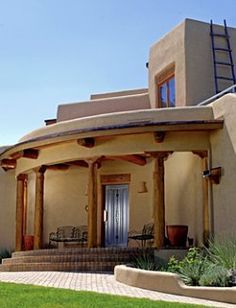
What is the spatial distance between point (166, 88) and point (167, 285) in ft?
31.5

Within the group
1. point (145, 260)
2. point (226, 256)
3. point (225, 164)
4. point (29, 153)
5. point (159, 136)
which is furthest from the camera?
point (29, 153)

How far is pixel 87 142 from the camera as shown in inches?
577

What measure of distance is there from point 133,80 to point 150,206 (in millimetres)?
7178

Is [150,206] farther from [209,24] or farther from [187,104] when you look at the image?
[209,24]

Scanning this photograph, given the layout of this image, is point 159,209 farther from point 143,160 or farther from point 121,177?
point 121,177

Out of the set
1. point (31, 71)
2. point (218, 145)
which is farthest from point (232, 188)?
point (31, 71)

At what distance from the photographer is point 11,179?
64.8 feet

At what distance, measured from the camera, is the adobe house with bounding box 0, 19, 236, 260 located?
1361 centimetres

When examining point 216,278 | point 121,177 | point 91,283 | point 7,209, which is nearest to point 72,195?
point 121,177

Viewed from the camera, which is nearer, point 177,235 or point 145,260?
point 145,260

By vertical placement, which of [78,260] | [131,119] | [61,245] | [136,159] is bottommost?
[78,260]

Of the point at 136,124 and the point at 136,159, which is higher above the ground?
the point at 136,124

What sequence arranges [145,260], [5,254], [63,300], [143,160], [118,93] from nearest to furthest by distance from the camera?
[63,300] < [145,260] < [143,160] < [5,254] < [118,93]

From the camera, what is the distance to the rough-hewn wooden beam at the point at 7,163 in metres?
18.2
